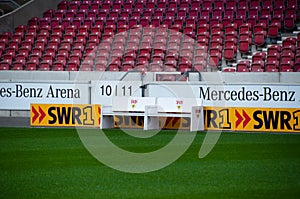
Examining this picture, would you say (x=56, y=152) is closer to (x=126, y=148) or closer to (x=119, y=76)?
(x=126, y=148)

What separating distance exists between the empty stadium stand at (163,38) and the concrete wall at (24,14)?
0.52m

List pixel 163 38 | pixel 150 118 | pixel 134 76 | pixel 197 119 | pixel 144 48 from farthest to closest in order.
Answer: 1. pixel 163 38
2. pixel 144 48
3. pixel 134 76
4. pixel 150 118
5. pixel 197 119

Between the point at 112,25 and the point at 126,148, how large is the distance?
52.8 feet

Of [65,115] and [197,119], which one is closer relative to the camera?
[197,119]

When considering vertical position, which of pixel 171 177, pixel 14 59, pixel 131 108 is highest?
pixel 14 59

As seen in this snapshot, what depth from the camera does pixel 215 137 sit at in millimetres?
18188

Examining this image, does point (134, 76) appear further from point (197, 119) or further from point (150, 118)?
point (197, 119)

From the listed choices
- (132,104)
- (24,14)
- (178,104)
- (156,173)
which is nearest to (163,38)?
(24,14)

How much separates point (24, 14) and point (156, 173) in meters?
23.3

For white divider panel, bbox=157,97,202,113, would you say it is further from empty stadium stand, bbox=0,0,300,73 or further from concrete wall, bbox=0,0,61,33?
concrete wall, bbox=0,0,61,33

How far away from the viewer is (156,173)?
1162 centimetres

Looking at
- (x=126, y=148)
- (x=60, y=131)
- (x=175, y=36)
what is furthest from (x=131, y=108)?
(x=175, y=36)

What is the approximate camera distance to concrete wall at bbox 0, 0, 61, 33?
32875 millimetres

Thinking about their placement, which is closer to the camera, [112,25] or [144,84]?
[144,84]
